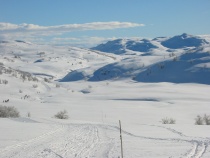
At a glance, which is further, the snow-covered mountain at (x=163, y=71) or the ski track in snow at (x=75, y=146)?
the snow-covered mountain at (x=163, y=71)

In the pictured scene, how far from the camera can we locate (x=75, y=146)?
2164 cm

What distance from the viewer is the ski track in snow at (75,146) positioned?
62.7 feet

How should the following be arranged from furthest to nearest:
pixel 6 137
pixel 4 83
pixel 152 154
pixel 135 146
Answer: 1. pixel 4 83
2. pixel 6 137
3. pixel 135 146
4. pixel 152 154

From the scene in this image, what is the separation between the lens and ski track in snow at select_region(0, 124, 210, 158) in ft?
62.7

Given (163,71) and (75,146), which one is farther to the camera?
(163,71)

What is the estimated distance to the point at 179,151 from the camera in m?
18.9

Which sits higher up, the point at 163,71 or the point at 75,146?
the point at 163,71

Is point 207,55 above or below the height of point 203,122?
above

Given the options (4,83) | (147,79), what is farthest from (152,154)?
(147,79)

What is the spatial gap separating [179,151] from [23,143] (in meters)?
10.0

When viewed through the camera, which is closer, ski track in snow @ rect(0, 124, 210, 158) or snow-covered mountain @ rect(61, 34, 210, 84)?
ski track in snow @ rect(0, 124, 210, 158)

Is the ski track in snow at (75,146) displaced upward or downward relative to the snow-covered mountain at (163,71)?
downward

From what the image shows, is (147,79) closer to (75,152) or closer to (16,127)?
(16,127)

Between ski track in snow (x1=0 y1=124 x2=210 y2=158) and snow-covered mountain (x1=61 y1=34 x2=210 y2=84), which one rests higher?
snow-covered mountain (x1=61 y1=34 x2=210 y2=84)
